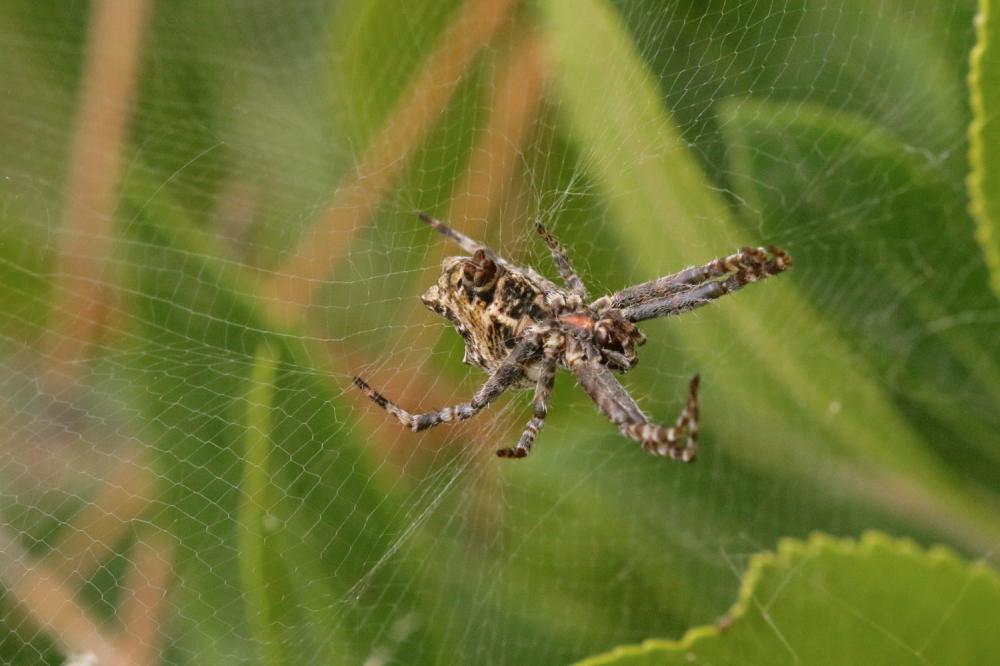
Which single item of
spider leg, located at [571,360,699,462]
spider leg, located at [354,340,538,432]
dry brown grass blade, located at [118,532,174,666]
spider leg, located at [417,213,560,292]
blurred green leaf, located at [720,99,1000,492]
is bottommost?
dry brown grass blade, located at [118,532,174,666]

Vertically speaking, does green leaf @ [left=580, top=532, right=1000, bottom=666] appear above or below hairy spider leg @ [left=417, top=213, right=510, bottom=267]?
above

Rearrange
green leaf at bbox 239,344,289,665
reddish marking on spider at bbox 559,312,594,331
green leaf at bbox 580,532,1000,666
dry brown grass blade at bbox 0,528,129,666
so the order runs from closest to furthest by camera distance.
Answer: green leaf at bbox 580,532,1000,666 → green leaf at bbox 239,344,289,665 → dry brown grass blade at bbox 0,528,129,666 → reddish marking on spider at bbox 559,312,594,331

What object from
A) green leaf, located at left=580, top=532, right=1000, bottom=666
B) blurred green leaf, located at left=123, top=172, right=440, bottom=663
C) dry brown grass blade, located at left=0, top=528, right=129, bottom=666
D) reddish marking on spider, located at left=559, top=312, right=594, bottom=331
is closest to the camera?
green leaf, located at left=580, top=532, right=1000, bottom=666

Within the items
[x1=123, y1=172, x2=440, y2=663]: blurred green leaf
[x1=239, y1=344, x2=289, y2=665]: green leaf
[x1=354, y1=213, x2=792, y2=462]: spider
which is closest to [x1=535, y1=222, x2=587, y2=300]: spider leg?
[x1=354, y1=213, x2=792, y2=462]: spider

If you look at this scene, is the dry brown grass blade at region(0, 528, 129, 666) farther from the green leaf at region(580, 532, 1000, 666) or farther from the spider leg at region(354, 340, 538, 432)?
the green leaf at region(580, 532, 1000, 666)

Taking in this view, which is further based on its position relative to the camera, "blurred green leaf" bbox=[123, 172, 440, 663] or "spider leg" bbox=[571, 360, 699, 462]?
"spider leg" bbox=[571, 360, 699, 462]

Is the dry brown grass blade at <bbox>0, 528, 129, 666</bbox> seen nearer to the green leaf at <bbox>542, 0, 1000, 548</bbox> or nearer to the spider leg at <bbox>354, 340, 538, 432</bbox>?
the spider leg at <bbox>354, 340, 538, 432</bbox>
